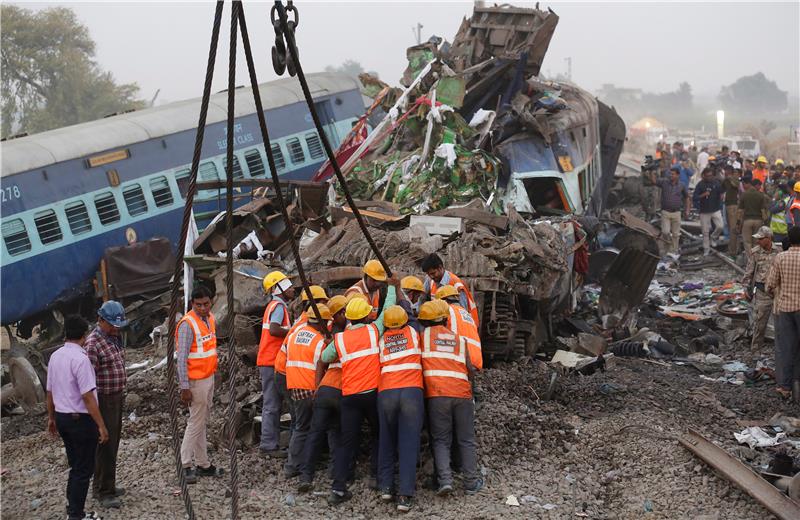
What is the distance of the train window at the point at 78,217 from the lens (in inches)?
614

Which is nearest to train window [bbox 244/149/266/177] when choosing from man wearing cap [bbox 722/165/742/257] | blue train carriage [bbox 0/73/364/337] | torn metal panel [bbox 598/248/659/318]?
blue train carriage [bbox 0/73/364/337]

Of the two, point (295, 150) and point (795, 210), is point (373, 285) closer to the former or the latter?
point (795, 210)

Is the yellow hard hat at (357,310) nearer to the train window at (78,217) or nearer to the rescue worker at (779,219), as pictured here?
the rescue worker at (779,219)

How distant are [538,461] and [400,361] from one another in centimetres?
170

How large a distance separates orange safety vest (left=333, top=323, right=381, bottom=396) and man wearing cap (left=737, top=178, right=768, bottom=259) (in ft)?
32.9

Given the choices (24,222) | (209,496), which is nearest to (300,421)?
(209,496)

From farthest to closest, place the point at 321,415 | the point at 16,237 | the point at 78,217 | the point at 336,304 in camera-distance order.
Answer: the point at 78,217 < the point at 16,237 < the point at 336,304 < the point at 321,415

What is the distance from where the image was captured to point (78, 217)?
15727 millimetres

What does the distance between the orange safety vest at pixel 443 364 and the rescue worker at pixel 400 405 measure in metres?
0.11

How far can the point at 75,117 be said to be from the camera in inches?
1720

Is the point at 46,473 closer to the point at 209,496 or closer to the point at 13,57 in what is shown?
the point at 209,496

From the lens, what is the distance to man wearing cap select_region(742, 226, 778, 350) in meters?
10.7

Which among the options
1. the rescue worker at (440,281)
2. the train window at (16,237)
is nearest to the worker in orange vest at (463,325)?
the rescue worker at (440,281)

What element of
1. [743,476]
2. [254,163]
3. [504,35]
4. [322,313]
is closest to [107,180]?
[254,163]
